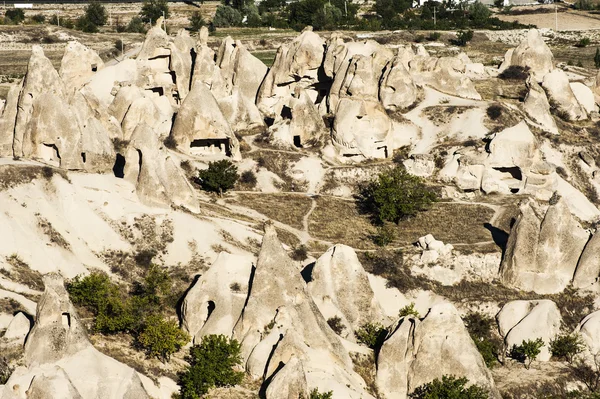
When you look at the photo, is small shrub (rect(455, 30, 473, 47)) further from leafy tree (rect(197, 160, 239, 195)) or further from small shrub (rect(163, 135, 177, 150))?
leafy tree (rect(197, 160, 239, 195))

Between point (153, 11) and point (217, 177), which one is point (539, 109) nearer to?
point (217, 177)

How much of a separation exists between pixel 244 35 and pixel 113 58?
25134mm

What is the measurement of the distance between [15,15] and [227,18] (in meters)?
23.4

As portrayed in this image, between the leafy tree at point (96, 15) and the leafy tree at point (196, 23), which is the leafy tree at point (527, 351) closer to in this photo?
the leafy tree at point (196, 23)

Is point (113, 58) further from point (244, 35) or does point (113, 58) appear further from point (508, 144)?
point (508, 144)

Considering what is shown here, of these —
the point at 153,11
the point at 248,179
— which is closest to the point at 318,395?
the point at 248,179

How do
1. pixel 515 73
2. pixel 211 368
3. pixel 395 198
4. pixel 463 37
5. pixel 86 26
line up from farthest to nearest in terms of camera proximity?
pixel 86 26 → pixel 463 37 → pixel 515 73 → pixel 395 198 → pixel 211 368

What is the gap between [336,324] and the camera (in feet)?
188

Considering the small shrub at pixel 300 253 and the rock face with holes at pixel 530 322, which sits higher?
the small shrub at pixel 300 253

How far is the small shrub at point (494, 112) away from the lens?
87188 mm

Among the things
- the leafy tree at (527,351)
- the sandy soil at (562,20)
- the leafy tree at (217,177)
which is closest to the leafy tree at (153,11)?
the sandy soil at (562,20)

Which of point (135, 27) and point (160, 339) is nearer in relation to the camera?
point (160, 339)

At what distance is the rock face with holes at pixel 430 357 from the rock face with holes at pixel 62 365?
11.3m

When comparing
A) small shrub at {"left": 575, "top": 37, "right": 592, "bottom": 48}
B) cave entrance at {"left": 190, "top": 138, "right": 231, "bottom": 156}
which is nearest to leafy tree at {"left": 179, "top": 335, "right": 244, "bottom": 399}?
cave entrance at {"left": 190, "top": 138, "right": 231, "bottom": 156}
